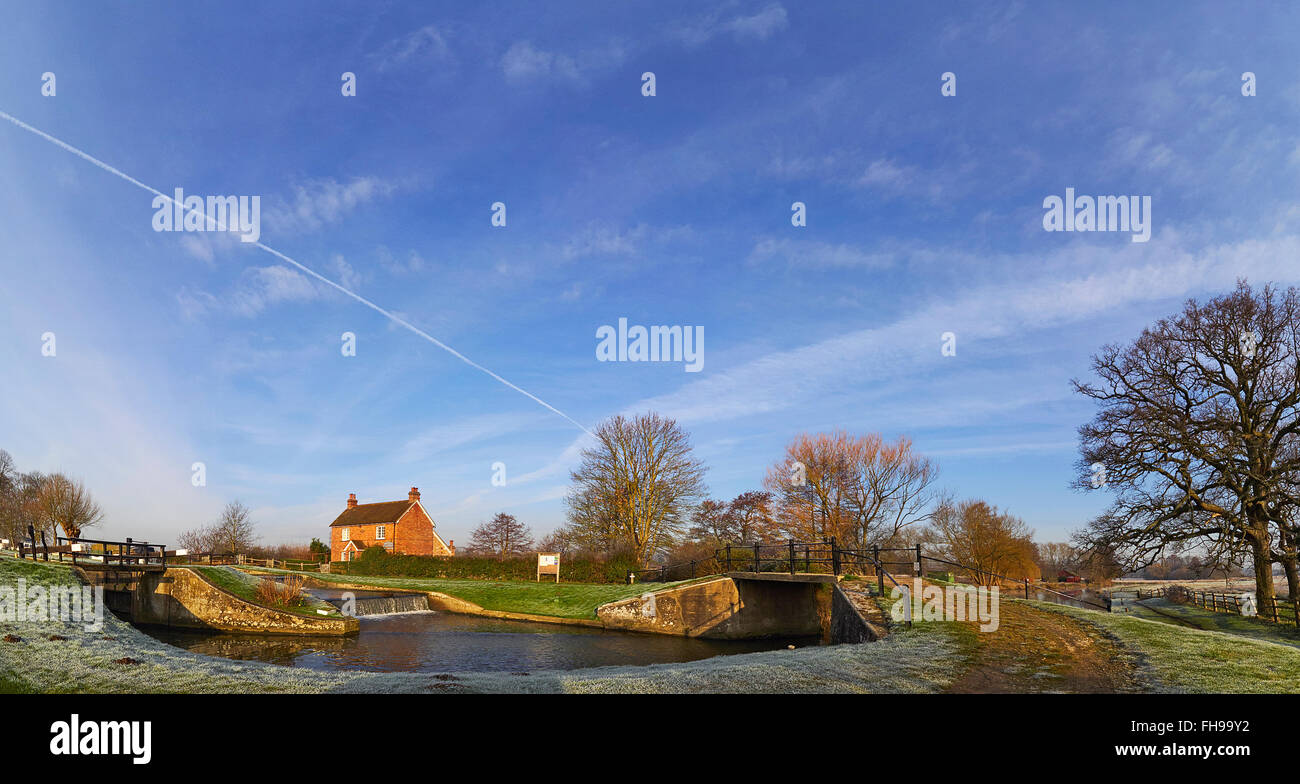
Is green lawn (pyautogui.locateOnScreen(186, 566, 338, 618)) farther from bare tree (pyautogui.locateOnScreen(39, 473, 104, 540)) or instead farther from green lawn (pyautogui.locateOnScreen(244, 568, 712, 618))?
bare tree (pyautogui.locateOnScreen(39, 473, 104, 540))

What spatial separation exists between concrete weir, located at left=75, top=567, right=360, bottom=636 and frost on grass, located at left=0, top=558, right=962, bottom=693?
38.8ft

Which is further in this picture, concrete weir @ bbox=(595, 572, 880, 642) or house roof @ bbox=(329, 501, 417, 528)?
house roof @ bbox=(329, 501, 417, 528)

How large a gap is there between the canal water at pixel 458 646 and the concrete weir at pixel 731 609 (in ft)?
2.15

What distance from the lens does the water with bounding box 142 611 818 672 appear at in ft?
59.6

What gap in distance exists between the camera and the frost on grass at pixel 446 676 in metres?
8.17

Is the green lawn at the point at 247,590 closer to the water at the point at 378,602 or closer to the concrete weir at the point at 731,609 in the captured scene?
the water at the point at 378,602

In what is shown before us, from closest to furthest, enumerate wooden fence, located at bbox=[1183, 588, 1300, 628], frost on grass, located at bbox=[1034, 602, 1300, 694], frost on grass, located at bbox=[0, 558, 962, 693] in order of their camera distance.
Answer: frost on grass, located at bbox=[0, 558, 962, 693], frost on grass, located at bbox=[1034, 602, 1300, 694], wooden fence, located at bbox=[1183, 588, 1300, 628]

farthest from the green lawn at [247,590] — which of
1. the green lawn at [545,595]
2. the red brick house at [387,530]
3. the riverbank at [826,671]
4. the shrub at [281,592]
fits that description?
the red brick house at [387,530]

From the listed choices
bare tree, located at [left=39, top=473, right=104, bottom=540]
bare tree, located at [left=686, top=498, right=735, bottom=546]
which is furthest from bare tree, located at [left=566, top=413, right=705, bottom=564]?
bare tree, located at [left=39, top=473, right=104, bottom=540]
